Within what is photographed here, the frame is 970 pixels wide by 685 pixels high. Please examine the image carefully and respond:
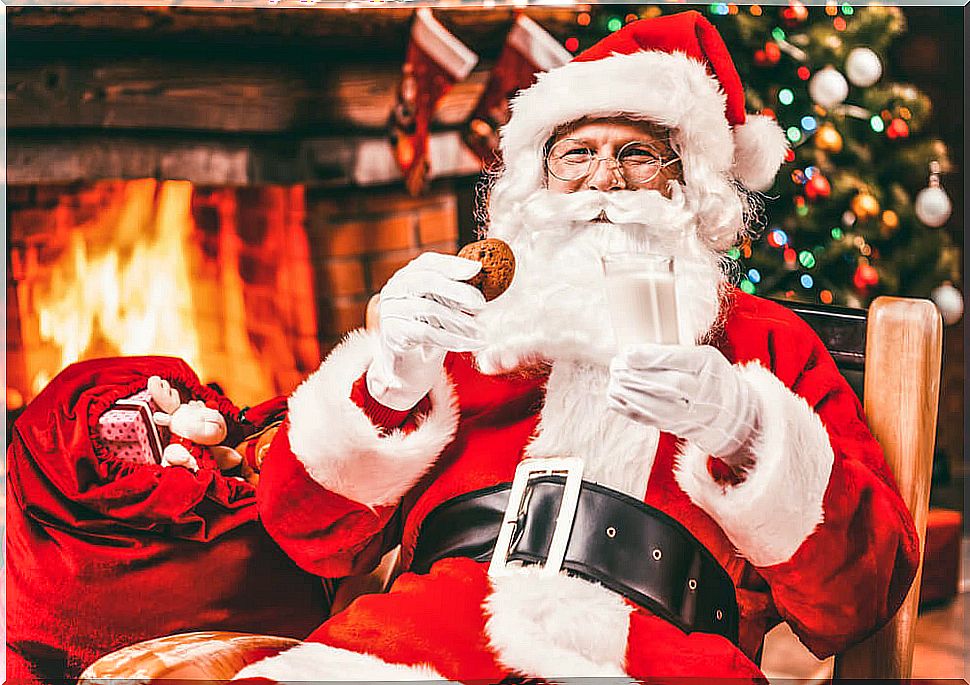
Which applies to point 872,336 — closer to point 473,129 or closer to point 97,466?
point 473,129

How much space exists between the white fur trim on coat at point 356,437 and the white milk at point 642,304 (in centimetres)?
A: 42

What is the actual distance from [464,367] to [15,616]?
902 millimetres

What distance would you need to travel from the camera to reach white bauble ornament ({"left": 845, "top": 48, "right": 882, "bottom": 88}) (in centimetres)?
219

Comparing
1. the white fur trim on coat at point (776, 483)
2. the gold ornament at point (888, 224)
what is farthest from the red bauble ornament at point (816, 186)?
the white fur trim on coat at point (776, 483)

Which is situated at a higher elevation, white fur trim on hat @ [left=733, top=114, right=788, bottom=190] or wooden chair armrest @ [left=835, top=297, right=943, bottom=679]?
white fur trim on hat @ [left=733, top=114, right=788, bottom=190]

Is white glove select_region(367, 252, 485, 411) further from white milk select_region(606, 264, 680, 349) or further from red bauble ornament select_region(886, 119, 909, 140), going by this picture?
red bauble ornament select_region(886, 119, 909, 140)

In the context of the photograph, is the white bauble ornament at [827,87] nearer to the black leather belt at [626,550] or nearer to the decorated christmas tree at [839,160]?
the decorated christmas tree at [839,160]

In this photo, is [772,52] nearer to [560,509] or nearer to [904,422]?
[904,422]

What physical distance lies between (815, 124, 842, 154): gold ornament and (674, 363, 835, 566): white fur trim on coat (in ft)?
3.40

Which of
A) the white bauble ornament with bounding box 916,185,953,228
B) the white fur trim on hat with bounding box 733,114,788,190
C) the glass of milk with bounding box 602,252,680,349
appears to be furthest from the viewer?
the white bauble ornament with bounding box 916,185,953,228

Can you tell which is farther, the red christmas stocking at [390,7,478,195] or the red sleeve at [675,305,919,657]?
the red christmas stocking at [390,7,478,195]

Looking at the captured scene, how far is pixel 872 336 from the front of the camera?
1.62m

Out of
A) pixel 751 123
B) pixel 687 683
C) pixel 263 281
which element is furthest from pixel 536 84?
pixel 687 683

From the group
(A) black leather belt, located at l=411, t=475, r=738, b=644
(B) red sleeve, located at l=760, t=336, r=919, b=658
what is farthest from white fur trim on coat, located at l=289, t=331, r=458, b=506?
(B) red sleeve, located at l=760, t=336, r=919, b=658
